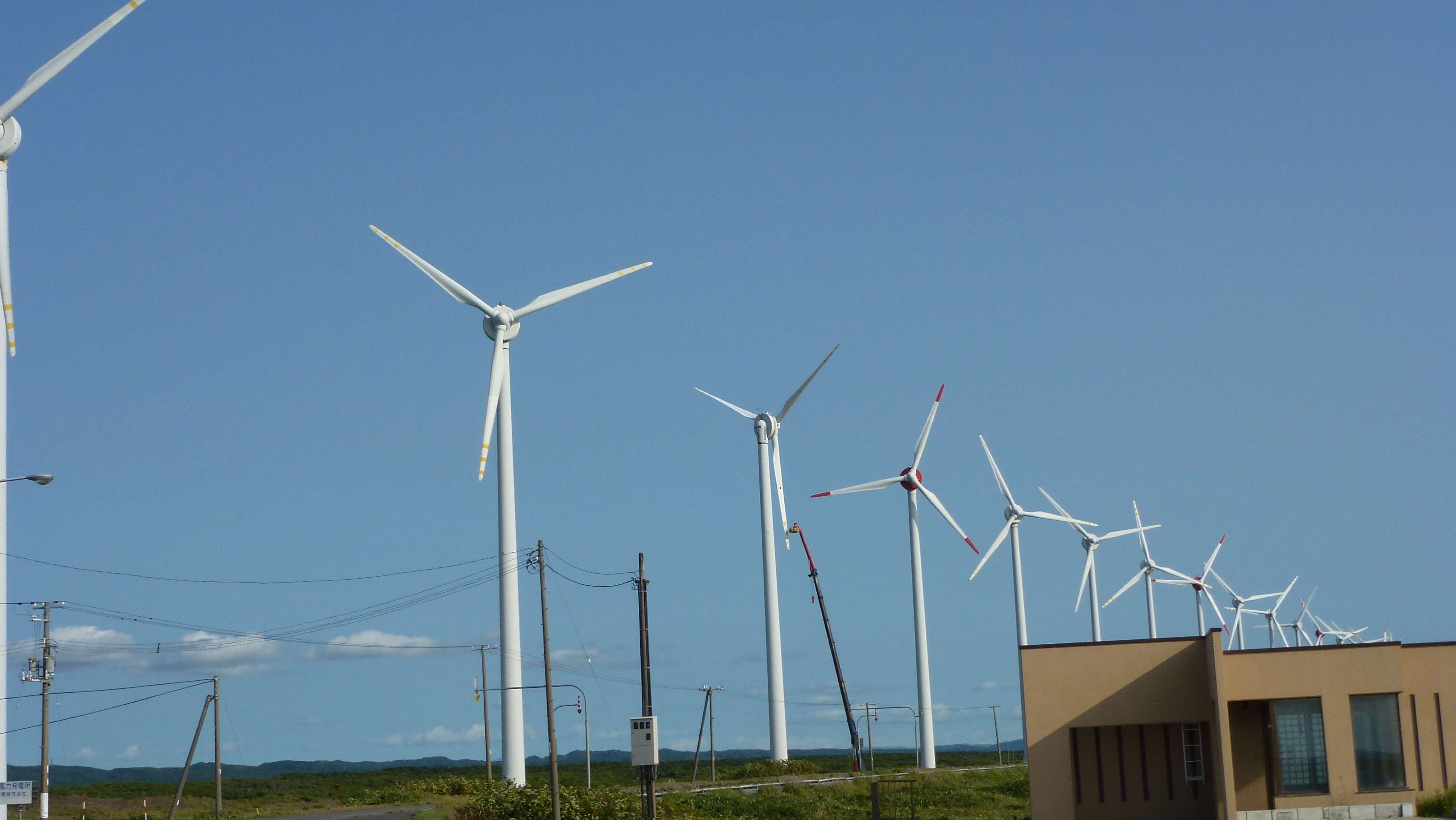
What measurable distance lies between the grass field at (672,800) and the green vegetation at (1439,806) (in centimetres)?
1605

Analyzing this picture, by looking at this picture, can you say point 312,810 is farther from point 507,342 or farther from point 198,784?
point 198,784

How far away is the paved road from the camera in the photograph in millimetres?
52188

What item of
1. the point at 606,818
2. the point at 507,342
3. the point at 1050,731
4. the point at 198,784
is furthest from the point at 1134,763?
the point at 198,784

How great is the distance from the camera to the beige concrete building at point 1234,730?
36562 millimetres

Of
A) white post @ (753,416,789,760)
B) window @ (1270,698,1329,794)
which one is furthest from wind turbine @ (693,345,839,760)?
window @ (1270,698,1329,794)

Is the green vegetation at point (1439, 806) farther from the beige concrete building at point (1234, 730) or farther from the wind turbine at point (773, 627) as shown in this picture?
the wind turbine at point (773, 627)

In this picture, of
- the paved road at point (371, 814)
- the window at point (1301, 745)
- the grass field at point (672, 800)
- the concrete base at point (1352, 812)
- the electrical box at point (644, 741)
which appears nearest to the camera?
the concrete base at point (1352, 812)

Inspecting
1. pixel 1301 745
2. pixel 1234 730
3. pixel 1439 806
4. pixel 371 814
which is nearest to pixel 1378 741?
pixel 1301 745

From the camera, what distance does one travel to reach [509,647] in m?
57.4

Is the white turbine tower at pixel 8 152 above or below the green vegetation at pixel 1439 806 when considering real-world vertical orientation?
above

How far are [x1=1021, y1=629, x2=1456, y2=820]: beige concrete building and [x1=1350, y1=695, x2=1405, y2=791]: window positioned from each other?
0.09 ft

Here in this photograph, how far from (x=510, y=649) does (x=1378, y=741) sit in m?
32.5

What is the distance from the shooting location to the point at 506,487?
60.1m

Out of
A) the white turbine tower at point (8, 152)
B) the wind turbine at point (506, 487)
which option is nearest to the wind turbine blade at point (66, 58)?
the white turbine tower at point (8, 152)
